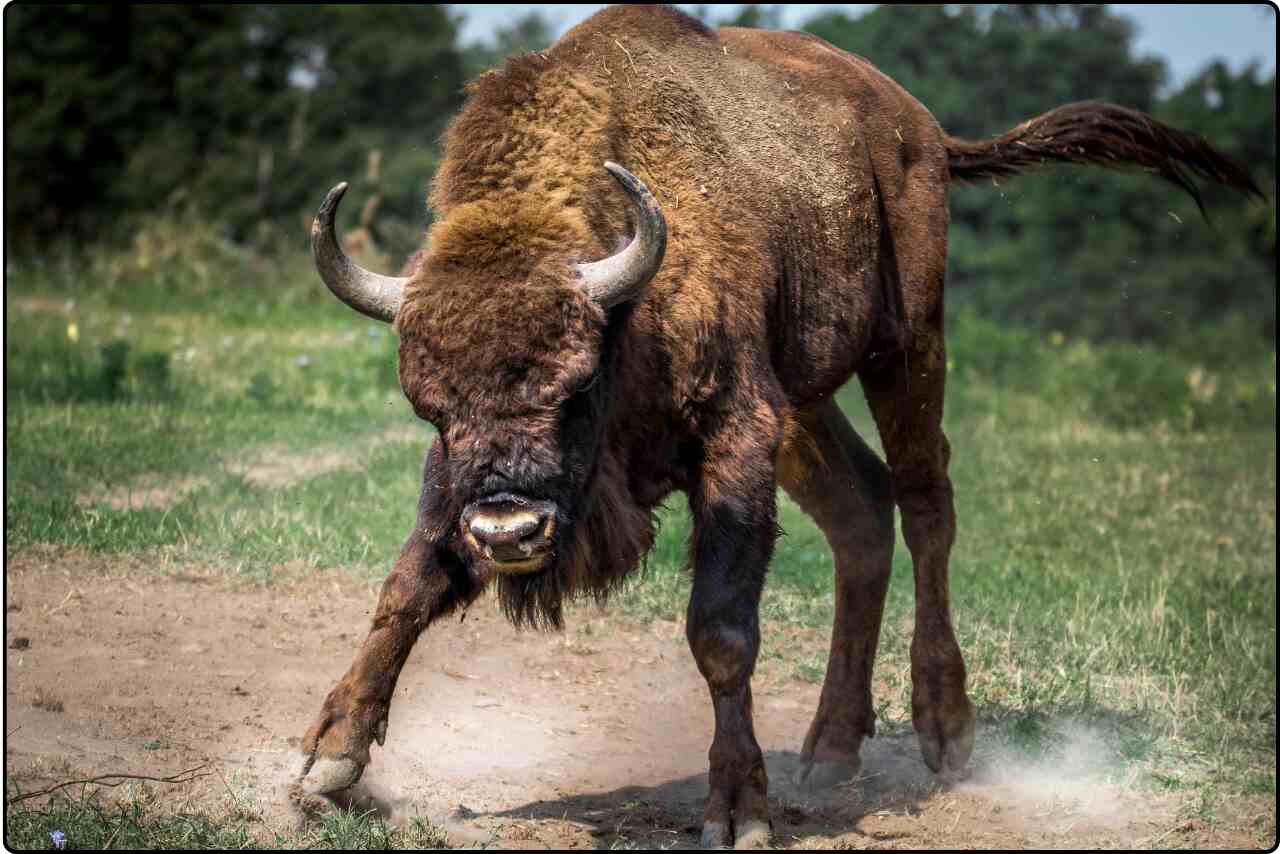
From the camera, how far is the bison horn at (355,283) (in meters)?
4.13

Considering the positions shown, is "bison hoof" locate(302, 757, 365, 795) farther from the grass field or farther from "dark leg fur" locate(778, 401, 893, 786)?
"dark leg fur" locate(778, 401, 893, 786)

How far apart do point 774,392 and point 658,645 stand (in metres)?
1.88

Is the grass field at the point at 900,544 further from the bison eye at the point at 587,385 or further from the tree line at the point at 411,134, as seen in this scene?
the tree line at the point at 411,134

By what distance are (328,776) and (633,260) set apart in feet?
5.54

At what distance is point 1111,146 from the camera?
642cm

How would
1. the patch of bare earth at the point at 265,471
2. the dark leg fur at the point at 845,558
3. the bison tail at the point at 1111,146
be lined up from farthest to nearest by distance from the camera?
the patch of bare earth at the point at 265,471 < the bison tail at the point at 1111,146 < the dark leg fur at the point at 845,558

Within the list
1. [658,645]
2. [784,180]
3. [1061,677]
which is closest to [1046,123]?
[784,180]

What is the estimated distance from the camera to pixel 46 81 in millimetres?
21984

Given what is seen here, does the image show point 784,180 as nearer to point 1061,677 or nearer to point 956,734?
point 956,734

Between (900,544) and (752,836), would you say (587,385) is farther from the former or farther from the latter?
(900,544)

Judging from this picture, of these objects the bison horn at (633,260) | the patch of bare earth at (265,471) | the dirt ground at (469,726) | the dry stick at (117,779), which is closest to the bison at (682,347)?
the bison horn at (633,260)

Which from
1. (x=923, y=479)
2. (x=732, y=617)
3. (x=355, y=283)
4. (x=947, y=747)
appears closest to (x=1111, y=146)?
(x=923, y=479)

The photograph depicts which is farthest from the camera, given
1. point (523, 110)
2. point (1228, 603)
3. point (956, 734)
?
point (1228, 603)

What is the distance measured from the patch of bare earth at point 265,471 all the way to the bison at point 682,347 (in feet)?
10.0
